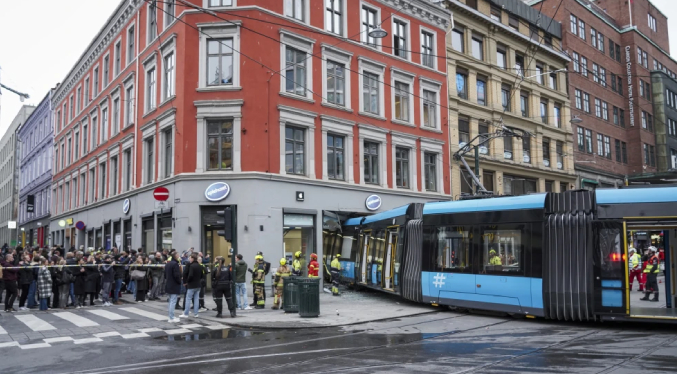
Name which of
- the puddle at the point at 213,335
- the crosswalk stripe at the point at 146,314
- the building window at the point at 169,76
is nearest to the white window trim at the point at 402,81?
the building window at the point at 169,76

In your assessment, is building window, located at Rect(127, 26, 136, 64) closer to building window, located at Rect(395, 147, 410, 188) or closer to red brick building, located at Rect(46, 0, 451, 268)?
red brick building, located at Rect(46, 0, 451, 268)

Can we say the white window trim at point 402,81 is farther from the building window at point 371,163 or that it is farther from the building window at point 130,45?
the building window at point 130,45

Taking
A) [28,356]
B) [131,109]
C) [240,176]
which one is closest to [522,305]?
[28,356]

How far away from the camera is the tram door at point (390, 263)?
19.2 meters

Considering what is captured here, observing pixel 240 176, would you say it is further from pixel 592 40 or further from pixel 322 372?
pixel 592 40

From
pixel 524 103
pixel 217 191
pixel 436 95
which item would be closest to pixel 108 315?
pixel 217 191

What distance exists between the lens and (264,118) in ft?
76.6

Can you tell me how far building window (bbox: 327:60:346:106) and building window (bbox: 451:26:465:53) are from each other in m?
9.26

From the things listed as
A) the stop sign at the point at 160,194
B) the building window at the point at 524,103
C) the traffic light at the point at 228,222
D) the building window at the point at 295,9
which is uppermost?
the building window at the point at 295,9

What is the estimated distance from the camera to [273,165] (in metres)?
23.5

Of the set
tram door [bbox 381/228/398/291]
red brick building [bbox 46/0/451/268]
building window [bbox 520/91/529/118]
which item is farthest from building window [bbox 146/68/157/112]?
building window [bbox 520/91/529/118]

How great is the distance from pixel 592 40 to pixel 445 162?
22.2m

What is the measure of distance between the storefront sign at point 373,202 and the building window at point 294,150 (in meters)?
3.95

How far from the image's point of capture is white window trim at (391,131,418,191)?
29.0 meters
